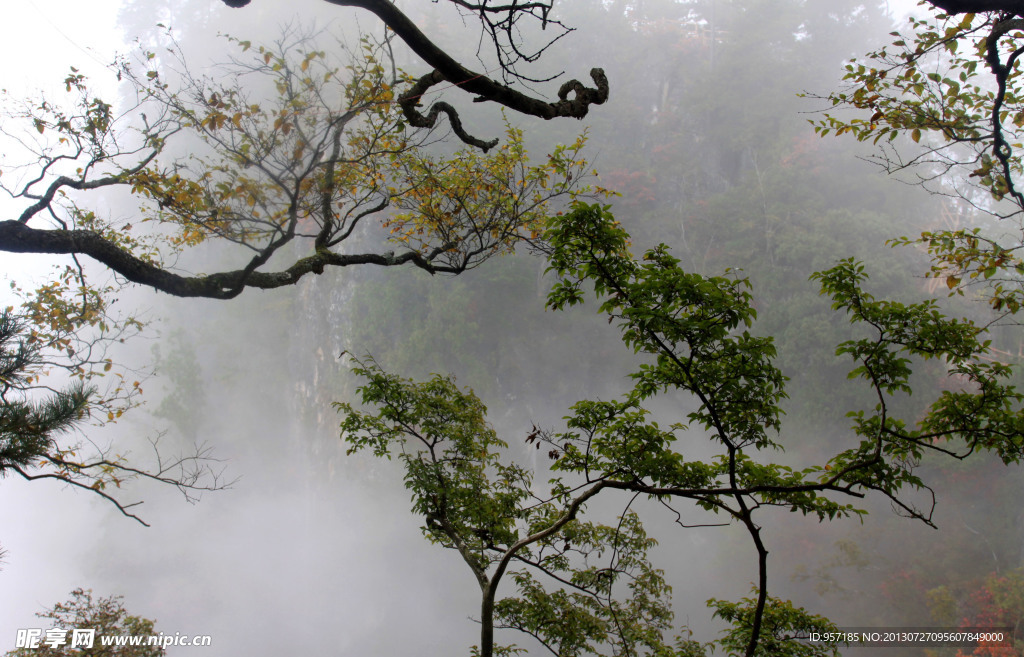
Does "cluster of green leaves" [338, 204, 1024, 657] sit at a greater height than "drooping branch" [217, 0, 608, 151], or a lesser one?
lesser

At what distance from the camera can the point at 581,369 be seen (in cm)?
1466

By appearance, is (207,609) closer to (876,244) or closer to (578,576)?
(578,576)

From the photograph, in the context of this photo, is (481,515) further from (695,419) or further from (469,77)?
(469,77)

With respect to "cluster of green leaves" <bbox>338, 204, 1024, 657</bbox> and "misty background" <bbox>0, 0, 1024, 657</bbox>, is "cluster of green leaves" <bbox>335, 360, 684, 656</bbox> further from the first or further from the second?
"misty background" <bbox>0, 0, 1024, 657</bbox>

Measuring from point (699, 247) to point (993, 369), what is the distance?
11297 mm

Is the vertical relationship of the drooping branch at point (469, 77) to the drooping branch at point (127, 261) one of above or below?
above

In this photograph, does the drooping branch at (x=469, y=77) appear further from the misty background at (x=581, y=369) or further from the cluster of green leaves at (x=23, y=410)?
the misty background at (x=581, y=369)

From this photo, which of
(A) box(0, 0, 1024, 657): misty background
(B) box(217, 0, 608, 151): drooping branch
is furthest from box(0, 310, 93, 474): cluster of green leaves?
(A) box(0, 0, 1024, 657): misty background

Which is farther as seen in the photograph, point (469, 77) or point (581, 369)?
point (581, 369)

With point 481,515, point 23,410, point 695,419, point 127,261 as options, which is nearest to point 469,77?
point 127,261

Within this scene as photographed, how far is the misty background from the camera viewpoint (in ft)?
34.1

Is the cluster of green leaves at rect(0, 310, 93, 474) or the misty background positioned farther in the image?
the misty background

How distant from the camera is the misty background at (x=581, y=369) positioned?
10391 mm

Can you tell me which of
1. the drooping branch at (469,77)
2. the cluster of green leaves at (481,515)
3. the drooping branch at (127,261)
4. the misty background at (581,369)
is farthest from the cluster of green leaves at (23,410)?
the misty background at (581,369)
